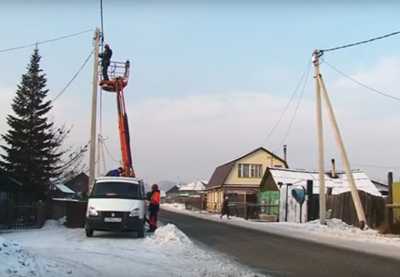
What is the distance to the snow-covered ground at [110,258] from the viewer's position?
951 centimetres

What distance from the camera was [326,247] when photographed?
19625mm

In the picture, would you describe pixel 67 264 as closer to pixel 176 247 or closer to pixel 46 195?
pixel 176 247

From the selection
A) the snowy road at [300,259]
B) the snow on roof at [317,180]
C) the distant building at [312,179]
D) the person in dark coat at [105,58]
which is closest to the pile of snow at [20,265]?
the snowy road at [300,259]

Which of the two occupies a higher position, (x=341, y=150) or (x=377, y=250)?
(x=341, y=150)

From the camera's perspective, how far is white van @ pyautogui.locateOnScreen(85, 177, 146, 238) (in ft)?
62.9

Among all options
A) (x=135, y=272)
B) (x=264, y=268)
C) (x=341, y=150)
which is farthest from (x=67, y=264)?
(x=341, y=150)

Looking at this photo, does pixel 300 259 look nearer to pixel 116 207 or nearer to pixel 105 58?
pixel 116 207

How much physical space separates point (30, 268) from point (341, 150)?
2225cm

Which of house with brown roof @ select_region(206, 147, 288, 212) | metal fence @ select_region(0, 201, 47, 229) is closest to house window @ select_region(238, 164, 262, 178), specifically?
house with brown roof @ select_region(206, 147, 288, 212)

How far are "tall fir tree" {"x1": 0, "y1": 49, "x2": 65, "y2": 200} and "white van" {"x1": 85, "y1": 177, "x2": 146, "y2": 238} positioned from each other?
52.3 ft

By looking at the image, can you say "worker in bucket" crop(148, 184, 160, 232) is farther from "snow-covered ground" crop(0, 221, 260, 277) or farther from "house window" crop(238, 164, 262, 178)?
"house window" crop(238, 164, 262, 178)

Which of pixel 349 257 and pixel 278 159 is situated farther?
pixel 278 159

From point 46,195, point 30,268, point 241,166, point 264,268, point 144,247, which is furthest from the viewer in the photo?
point 241,166

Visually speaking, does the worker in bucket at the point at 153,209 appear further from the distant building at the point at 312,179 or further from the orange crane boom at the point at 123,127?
the distant building at the point at 312,179
